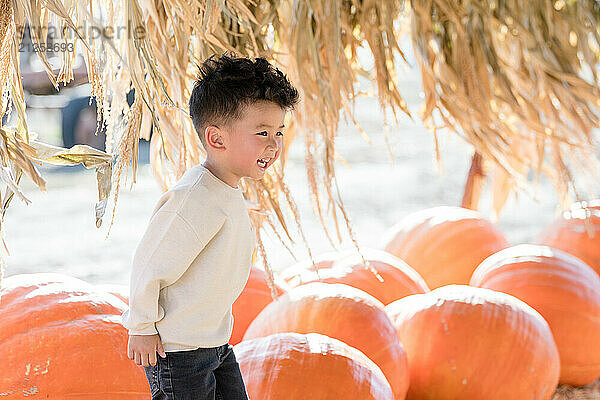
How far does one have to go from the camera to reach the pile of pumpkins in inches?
47.2

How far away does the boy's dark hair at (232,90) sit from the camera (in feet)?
3.09

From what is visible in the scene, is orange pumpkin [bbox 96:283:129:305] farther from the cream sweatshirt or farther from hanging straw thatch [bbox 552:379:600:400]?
hanging straw thatch [bbox 552:379:600:400]

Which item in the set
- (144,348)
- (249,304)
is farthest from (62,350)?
→ (249,304)

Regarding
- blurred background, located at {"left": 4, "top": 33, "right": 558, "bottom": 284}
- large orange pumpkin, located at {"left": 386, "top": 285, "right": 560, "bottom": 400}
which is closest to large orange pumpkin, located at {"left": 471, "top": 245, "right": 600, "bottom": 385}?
large orange pumpkin, located at {"left": 386, "top": 285, "right": 560, "bottom": 400}

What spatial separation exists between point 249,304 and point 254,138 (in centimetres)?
77

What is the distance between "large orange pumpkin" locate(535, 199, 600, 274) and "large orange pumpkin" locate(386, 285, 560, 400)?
0.57 metres

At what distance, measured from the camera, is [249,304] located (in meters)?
1.65

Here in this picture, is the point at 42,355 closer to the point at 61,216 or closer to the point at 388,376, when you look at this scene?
the point at 388,376

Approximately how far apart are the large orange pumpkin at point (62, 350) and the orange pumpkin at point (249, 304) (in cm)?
39

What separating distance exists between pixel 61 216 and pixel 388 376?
3.78 metres

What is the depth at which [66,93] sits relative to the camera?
25.3 feet

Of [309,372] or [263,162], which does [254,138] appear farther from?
[309,372]

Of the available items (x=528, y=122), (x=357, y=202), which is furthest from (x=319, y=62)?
(x=357, y=202)

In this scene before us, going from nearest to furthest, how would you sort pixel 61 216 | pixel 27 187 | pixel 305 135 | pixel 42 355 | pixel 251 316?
pixel 42 355
pixel 305 135
pixel 251 316
pixel 61 216
pixel 27 187
